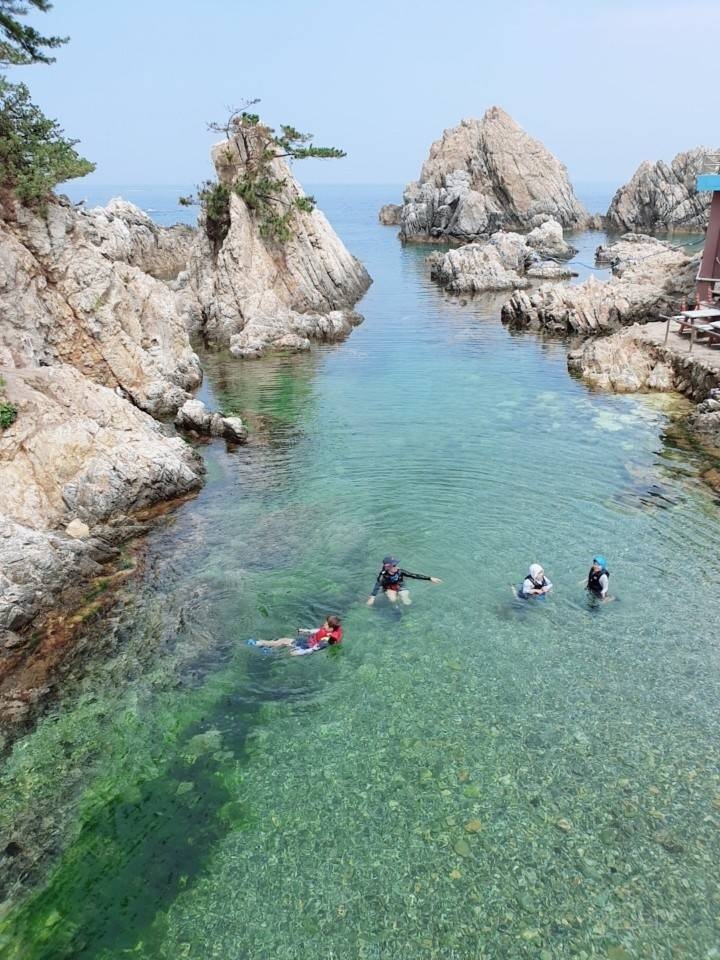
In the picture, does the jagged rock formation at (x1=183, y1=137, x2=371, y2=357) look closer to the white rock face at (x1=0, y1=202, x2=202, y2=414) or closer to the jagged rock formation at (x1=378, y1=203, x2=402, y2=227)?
the white rock face at (x1=0, y1=202, x2=202, y2=414)

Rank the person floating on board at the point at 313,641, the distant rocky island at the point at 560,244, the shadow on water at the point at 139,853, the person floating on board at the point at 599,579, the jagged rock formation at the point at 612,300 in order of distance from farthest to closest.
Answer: the jagged rock formation at the point at 612,300
the distant rocky island at the point at 560,244
the person floating on board at the point at 599,579
the person floating on board at the point at 313,641
the shadow on water at the point at 139,853

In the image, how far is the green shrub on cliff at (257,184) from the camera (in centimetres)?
5891

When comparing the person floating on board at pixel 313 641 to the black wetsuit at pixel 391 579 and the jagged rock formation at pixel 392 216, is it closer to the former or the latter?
the black wetsuit at pixel 391 579

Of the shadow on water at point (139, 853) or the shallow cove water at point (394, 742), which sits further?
the shallow cove water at point (394, 742)

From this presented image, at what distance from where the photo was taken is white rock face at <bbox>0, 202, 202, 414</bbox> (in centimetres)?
3378

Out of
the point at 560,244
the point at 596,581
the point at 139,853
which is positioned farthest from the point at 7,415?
the point at 560,244

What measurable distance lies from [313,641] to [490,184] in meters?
135

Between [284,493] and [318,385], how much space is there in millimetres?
17643

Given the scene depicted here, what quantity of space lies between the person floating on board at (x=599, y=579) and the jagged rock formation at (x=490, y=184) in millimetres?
110537

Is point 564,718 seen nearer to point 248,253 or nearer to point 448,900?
point 448,900

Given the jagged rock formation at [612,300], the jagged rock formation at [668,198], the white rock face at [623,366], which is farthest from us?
the jagged rock formation at [668,198]

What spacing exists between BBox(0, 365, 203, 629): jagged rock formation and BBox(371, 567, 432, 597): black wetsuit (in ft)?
31.9

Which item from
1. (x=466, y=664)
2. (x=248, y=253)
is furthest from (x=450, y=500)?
(x=248, y=253)

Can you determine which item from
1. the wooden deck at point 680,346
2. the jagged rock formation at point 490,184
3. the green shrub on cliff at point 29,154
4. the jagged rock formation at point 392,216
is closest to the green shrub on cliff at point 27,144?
the green shrub on cliff at point 29,154
